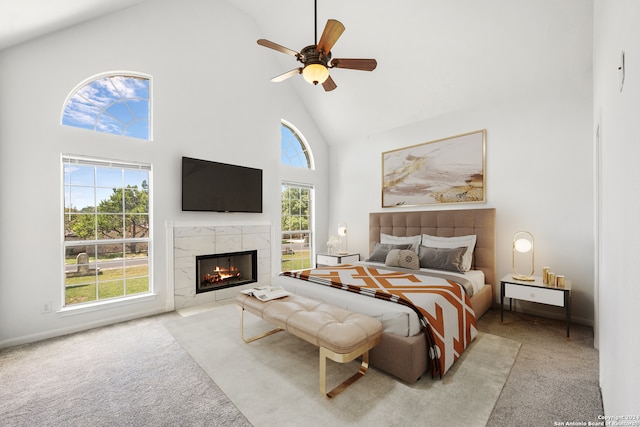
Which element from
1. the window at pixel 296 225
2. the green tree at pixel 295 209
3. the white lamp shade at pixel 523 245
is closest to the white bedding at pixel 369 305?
the white lamp shade at pixel 523 245

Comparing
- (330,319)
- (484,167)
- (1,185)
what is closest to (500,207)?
(484,167)

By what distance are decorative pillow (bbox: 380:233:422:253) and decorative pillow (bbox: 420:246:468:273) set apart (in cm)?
29

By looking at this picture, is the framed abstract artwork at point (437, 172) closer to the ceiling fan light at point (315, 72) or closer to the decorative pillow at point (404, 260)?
the decorative pillow at point (404, 260)

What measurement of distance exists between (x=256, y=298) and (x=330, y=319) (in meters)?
0.88

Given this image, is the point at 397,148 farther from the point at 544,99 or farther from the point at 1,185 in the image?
the point at 1,185

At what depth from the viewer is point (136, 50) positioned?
350cm

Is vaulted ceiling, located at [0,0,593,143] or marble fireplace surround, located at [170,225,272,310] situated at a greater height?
vaulted ceiling, located at [0,0,593,143]

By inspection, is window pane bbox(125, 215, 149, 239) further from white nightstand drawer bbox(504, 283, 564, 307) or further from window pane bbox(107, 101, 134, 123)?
white nightstand drawer bbox(504, 283, 564, 307)

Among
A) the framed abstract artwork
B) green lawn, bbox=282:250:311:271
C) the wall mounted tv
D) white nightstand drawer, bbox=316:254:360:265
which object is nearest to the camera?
the wall mounted tv

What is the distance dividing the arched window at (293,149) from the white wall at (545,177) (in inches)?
102

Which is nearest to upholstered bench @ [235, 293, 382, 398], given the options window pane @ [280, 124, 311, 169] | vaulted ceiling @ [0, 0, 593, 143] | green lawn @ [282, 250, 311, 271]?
green lawn @ [282, 250, 311, 271]

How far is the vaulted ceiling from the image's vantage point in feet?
9.05

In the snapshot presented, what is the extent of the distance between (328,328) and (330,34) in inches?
91.4

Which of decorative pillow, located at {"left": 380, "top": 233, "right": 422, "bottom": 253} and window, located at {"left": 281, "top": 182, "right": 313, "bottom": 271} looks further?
window, located at {"left": 281, "top": 182, "right": 313, "bottom": 271}
